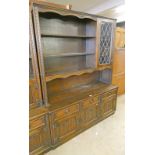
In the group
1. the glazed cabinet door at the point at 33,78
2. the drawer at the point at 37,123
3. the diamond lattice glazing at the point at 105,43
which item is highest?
the diamond lattice glazing at the point at 105,43

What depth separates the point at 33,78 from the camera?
190 cm

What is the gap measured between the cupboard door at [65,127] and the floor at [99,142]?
111 millimetres

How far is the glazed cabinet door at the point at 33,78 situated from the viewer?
1.82 metres

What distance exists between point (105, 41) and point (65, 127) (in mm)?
1673

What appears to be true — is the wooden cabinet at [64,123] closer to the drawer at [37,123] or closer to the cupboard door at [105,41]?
the drawer at [37,123]

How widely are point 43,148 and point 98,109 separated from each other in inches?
45.8

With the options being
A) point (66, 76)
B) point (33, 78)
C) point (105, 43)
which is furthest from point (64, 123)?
point (105, 43)

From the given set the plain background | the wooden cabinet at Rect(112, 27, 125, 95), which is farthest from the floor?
the plain background

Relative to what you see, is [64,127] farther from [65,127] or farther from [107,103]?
[107,103]

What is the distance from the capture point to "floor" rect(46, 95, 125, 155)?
2.13 meters
